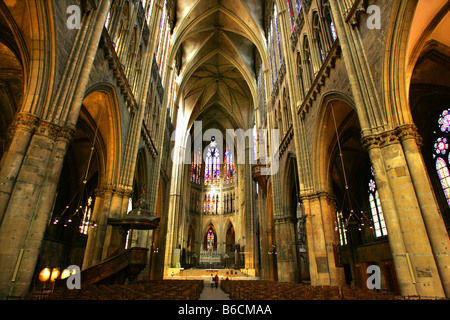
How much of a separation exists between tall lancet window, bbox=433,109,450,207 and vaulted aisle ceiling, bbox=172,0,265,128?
630 inches

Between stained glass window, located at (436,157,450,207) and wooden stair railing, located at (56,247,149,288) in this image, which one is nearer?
wooden stair railing, located at (56,247,149,288)

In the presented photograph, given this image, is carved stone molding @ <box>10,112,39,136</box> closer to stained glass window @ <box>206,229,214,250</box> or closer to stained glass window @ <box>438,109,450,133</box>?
stained glass window @ <box>438,109,450,133</box>

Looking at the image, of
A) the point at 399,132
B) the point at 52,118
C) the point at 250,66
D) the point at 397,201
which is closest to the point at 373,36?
the point at 399,132

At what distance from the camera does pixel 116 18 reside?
36.5 feet

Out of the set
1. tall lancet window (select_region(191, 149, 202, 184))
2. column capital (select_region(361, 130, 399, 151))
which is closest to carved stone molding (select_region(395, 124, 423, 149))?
column capital (select_region(361, 130, 399, 151))

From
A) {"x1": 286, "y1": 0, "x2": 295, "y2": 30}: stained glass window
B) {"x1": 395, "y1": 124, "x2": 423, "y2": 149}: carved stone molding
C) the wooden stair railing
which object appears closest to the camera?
{"x1": 395, "y1": 124, "x2": 423, "y2": 149}: carved stone molding

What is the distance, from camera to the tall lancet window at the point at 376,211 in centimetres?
1664

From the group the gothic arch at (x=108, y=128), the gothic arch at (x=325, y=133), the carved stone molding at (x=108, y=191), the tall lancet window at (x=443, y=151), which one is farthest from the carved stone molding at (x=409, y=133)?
the carved stone molding at (x=108, y=191)

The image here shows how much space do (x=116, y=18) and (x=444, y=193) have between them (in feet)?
58.3

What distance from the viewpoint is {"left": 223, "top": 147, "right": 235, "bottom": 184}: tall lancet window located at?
140 ft

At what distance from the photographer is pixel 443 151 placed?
42.2ft

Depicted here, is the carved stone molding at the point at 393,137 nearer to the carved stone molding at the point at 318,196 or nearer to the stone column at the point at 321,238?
the carved stone molding at the point at 318,196

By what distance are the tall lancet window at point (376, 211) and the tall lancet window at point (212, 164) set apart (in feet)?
91.8

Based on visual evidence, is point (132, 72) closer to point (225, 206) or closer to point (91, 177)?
point (91, 177)
